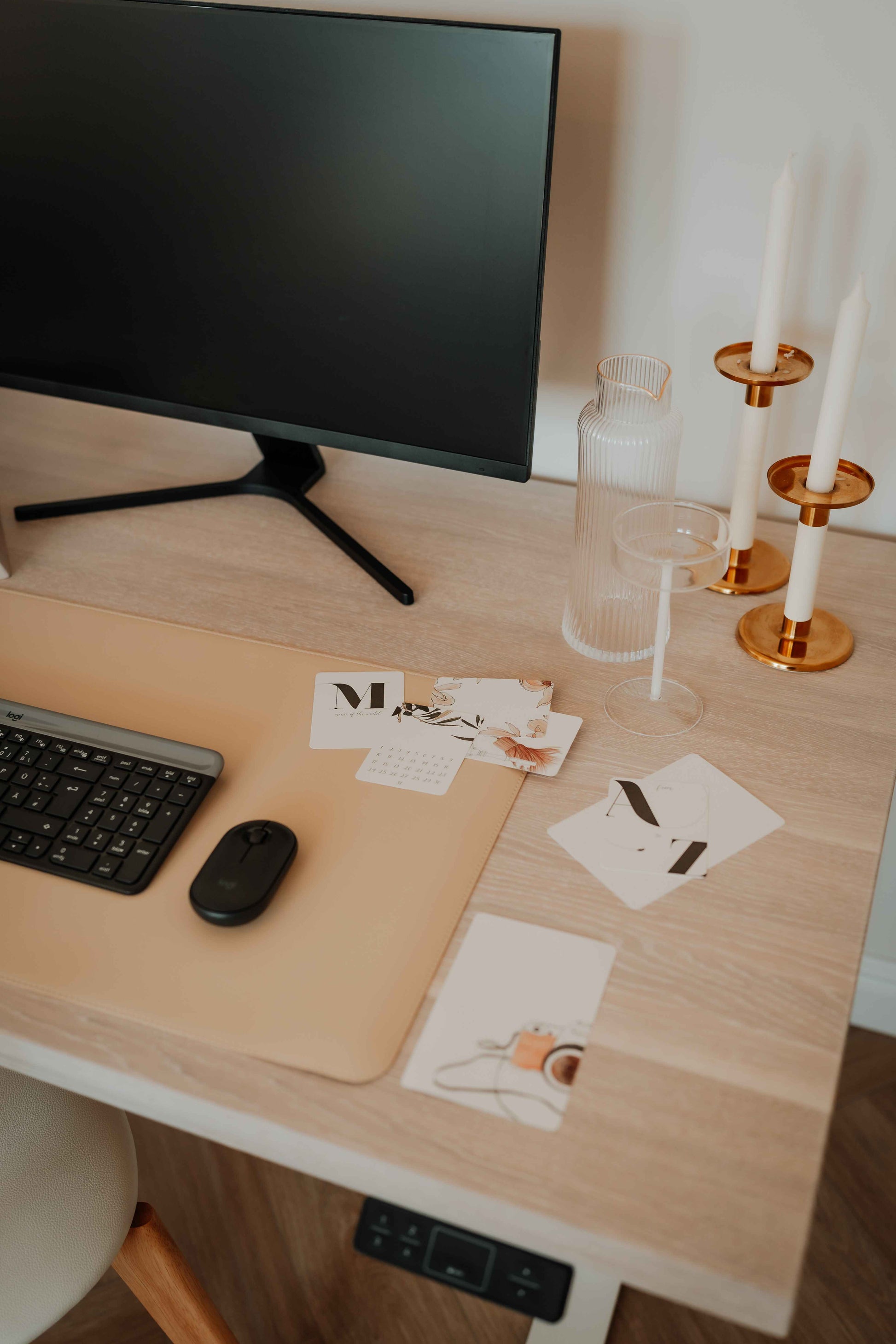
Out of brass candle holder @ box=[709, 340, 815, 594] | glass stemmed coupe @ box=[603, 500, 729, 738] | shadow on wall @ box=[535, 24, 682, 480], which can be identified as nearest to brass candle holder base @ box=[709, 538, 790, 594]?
brass candle holder @ box=[709, 340, 815, 594]

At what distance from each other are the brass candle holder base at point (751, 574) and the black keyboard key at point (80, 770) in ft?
2.00

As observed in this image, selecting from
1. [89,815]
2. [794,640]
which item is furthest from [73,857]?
[794,640]

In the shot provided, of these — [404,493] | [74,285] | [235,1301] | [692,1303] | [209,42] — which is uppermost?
[209,42]

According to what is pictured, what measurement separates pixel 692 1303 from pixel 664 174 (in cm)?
94

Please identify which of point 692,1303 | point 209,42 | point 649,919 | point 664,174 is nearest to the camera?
point 692,1303

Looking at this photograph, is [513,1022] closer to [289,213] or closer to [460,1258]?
[460,1258]

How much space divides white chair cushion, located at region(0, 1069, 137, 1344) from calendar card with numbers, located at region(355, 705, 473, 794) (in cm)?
41

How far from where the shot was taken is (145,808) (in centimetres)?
83

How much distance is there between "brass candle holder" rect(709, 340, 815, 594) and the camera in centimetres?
96

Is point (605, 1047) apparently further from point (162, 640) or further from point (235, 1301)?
point (235, 1301)

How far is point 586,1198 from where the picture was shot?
0.59m

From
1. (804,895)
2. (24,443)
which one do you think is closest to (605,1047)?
(804,895)

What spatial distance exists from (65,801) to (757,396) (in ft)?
2.34

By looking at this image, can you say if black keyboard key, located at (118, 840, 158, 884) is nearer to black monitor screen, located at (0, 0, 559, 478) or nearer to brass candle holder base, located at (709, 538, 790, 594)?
black monitor screen, located at (0, 0, 559, 478)
